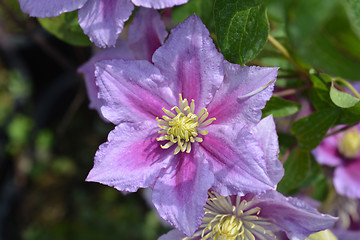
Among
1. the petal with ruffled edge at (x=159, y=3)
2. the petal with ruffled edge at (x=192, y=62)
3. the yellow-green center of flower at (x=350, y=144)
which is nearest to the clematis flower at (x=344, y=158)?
the yellow-green center of flower at (x=350, y=144)

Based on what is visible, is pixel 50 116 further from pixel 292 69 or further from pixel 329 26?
pixel 329 26

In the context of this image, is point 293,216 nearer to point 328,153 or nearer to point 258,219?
point 258,219

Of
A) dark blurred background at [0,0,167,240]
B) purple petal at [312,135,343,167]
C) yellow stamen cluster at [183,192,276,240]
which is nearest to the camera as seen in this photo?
yellow stamen cluster at [183,192,276,240]

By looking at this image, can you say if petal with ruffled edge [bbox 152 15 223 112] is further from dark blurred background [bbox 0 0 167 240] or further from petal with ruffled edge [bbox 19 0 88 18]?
dark blurred background [bbox 0 0 167 240]

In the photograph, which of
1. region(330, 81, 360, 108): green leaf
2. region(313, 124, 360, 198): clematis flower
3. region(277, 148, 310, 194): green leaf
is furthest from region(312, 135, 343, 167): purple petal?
region(330, 81, 360, 108): green leaf

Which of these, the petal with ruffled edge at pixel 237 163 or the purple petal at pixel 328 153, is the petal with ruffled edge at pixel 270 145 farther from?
the purple petal at pixel 328 153

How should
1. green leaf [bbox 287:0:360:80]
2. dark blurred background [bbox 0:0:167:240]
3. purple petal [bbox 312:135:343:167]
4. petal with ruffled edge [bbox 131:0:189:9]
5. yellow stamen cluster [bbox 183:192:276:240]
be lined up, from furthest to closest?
1. dark blurred background [bbox 0:0:167:240]
2. purple petal [bbox 312:135:343:167]
3. yellow stamen cluster [bbox 183:192:276:240]
4. petal with ruffled edge [bbox 131:0:189:9]
5. green leaf [bbox 287:0:360:80]
